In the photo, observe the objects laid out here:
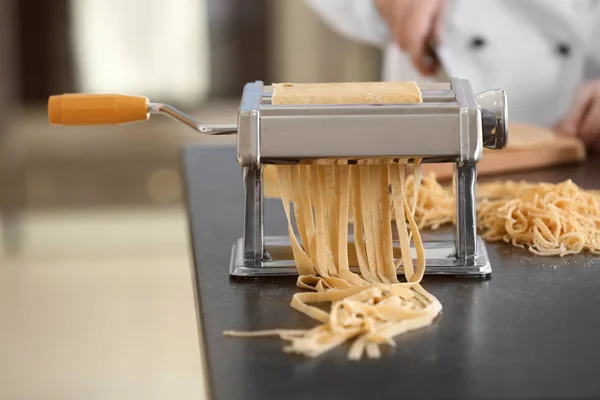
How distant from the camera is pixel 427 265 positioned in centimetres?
126

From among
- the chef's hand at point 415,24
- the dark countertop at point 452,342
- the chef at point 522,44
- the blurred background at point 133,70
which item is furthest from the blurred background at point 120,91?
the dark countertop at point 452,342

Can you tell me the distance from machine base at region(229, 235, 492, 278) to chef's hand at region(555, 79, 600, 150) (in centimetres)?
84

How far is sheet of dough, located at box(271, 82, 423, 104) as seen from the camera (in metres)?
1.24

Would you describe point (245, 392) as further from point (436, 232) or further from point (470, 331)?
point (436, 232)

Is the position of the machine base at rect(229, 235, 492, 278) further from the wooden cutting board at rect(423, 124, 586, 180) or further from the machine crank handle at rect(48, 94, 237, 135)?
the wooden cutting board at rect(423, 124, 586, 180)

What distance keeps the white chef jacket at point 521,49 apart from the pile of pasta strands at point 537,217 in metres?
0.83

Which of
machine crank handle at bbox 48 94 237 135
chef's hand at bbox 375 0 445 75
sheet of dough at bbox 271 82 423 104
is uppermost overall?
chef's hand at bbox 375 0 445 75

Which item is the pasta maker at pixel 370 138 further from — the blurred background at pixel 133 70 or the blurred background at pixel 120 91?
the blurred background at pixel 133 70

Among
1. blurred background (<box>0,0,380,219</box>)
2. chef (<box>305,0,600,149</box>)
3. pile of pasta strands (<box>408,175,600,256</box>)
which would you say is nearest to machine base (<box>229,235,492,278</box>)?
pile of pasta strands (<box>408,175,600,256</box>)

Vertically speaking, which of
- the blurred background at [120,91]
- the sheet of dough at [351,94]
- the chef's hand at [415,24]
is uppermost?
the chef's hand at [415,24]

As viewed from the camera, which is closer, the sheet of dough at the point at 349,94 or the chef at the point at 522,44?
the sheet of dough at the point at 349,94

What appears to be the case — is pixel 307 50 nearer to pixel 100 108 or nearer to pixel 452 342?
pixel 100 108

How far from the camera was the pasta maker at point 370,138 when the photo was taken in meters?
1.19

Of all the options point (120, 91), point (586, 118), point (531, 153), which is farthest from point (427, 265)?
point (120, 91)
